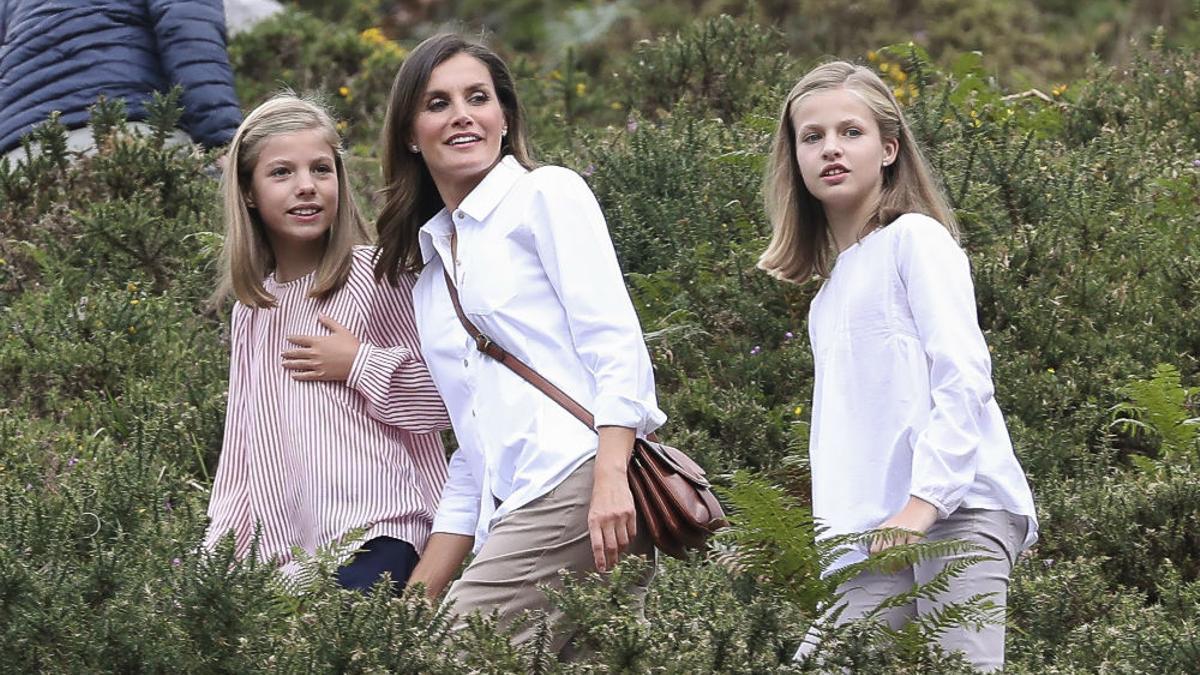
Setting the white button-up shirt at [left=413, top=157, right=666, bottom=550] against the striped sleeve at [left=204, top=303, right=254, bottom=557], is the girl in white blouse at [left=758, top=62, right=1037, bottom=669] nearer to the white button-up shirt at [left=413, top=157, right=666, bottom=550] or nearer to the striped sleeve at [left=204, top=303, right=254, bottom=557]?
the white button-up shirt at [left=413, top=157, right=666, bottom=550]

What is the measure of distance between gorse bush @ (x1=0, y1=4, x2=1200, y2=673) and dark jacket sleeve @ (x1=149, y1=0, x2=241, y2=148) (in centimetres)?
19

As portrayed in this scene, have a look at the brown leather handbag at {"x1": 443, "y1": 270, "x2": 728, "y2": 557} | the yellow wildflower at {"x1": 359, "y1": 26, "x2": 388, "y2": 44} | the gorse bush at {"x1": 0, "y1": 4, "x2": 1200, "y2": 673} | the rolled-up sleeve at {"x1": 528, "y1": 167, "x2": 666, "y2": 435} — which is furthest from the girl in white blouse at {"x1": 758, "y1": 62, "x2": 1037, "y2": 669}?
the yellow wildflower at {"x1": 359, "y1": 26, "x2": 388, "y2": 44}

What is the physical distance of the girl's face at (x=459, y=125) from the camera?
4332 millimetres

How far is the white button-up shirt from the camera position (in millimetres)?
4016

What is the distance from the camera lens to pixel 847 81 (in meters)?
4.28

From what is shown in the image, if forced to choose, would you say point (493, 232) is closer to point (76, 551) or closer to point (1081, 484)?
point (76, 551)

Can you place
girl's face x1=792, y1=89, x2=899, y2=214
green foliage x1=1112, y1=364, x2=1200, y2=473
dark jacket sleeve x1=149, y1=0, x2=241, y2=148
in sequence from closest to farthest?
1. girl's face x1=792, y1=89, x2=899, y2=214
2. green foliage x1=1112, y1=364, x2=1200, y2=473
3. dark jacket sleeve x1=149, y1=0, x2=241, y2=148

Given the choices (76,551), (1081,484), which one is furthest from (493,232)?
(1081,484)

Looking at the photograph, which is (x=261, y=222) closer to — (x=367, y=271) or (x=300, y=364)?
(x=367, y=271)

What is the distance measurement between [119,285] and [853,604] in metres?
4.38

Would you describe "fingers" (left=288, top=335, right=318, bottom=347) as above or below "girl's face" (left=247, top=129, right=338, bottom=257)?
below

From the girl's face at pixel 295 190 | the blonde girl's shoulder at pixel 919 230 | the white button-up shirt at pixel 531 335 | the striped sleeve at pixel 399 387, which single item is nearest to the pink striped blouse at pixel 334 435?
the striped sleeve at pixel 399 387

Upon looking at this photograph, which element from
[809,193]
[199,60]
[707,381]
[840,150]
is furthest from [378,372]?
[199,60]

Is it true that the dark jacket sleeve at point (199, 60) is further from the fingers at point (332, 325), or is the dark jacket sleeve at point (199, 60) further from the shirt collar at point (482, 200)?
the shirt collar at point (482, 200)
